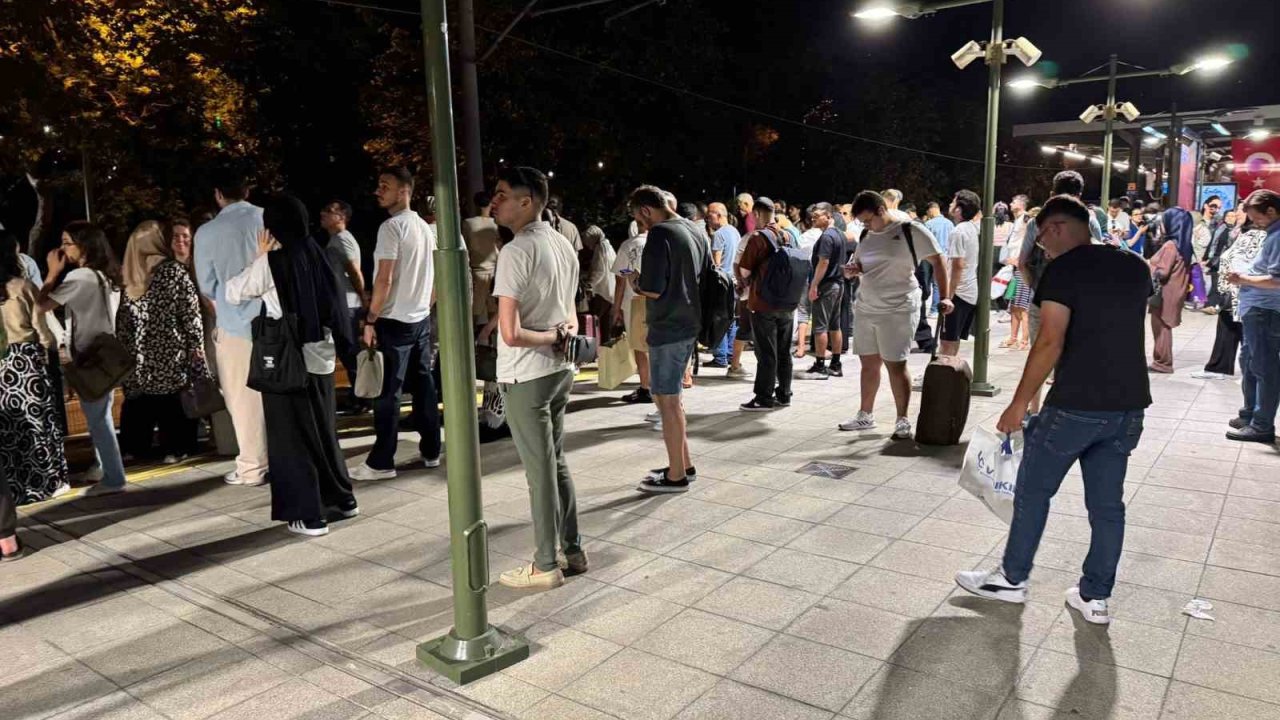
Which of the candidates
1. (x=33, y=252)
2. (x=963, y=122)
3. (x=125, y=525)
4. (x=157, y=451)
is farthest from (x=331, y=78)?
(x=963, y=122)

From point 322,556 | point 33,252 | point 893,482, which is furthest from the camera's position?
point 33,252

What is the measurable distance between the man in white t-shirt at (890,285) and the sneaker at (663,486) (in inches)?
76.4

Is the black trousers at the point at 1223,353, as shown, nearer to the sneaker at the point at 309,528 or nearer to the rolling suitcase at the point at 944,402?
the rolling suitcase at the point at 944,402

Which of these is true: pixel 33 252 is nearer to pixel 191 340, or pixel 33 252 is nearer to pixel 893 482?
pixel 191 340

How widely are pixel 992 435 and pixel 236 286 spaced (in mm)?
3940

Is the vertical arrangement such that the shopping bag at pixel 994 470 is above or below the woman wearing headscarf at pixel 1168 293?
below

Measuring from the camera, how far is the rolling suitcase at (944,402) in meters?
6.86

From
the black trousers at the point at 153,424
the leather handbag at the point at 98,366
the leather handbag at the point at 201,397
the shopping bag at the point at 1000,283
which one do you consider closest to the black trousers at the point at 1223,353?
the shopping bag at the point at 1000,283

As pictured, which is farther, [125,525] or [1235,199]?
[1235,199]

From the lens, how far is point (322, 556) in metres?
4.91

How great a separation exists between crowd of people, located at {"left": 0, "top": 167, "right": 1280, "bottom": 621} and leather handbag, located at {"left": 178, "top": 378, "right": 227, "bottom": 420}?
0.03 metres

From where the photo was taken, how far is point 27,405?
552 cm

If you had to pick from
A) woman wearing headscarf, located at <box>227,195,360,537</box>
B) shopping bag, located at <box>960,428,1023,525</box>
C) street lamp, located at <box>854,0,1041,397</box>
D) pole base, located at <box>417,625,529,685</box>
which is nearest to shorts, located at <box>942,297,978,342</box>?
street lamp, located at <box>854,0,1041,397</box>

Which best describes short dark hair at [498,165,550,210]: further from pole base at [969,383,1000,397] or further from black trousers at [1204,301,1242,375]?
black trousers at [1204,301,1242,375]
